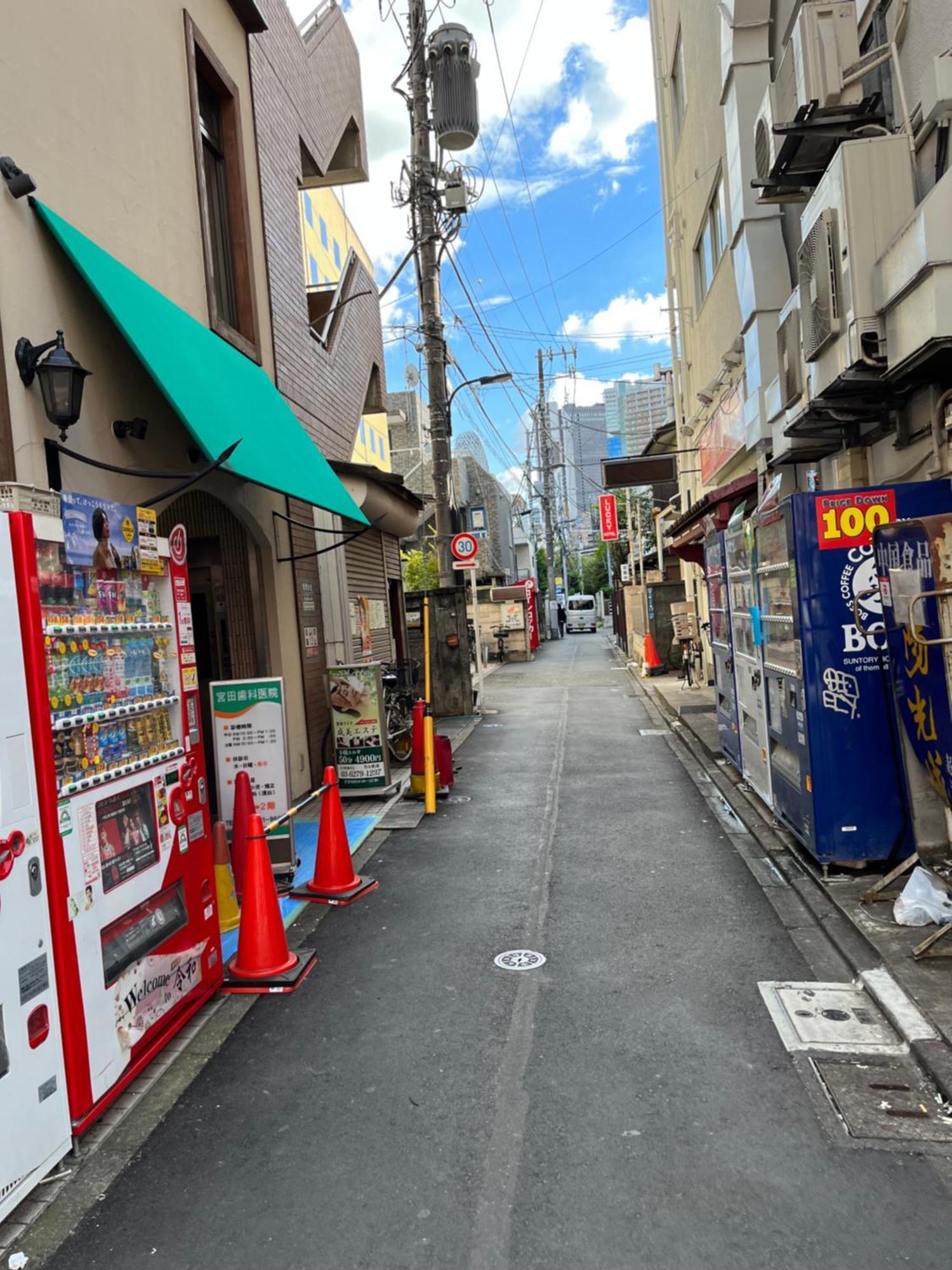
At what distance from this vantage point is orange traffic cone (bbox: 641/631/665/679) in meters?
22.3

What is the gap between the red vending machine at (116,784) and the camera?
3268 mm

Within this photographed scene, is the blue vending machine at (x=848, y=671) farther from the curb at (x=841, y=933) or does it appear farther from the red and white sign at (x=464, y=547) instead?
the red and white sign at (x=464, y=547)

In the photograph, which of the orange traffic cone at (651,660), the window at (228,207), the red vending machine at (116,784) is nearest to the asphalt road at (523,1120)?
the red vending machine at (116,784)

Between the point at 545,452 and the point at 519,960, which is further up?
the point at 545,452

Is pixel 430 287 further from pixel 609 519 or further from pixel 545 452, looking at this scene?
pixel 545 452

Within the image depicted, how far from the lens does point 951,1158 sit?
9.73 feet

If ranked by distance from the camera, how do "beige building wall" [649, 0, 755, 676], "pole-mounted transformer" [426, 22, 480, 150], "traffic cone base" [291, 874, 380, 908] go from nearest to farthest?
1. "traffic cone base" [291, 874, 380, 908]
2. "beige building wall" [649, 0, 755, 676]
3. "pole-mounted transformer" [426, 22, 480, 150]

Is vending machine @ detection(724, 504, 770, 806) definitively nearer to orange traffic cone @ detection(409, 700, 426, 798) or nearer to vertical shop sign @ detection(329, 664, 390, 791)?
orange traffic cone @ detection(409, 700, 426, 798)

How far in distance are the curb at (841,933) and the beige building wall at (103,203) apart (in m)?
4.88

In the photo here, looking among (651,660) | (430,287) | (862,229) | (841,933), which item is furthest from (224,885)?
(651,660)

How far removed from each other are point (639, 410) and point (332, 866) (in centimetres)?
5657

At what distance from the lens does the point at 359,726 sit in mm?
9352

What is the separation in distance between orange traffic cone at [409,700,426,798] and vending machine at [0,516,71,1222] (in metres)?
6.07

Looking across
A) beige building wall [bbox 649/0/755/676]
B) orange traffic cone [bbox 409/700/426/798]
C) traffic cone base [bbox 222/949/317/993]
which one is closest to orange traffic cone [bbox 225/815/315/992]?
traffic cone base [bbox 222/949/317/993]
